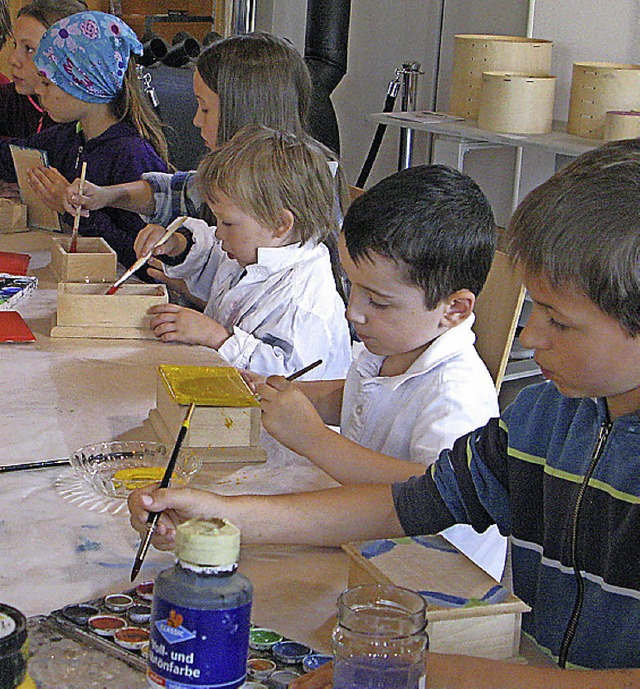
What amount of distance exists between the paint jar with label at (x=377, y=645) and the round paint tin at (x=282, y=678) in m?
0.10

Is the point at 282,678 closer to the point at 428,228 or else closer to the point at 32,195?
the point at 428,228

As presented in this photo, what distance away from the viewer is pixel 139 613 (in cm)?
88

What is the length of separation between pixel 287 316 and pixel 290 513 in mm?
834

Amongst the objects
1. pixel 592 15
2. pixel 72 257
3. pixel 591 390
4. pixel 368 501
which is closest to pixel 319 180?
pixel 72 257

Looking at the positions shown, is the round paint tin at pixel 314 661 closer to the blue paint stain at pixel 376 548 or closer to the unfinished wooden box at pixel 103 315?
the blue paint stain at pixel 376 548

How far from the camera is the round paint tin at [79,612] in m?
0.87

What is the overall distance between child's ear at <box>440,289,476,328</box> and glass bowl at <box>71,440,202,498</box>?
392mm

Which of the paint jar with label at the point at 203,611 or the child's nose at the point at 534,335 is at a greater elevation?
the child's nose at the point at 534,335

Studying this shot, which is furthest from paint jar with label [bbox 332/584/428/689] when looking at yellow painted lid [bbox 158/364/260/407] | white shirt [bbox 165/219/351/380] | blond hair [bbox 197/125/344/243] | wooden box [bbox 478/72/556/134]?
wooden box [bbox 478/72/556/134]

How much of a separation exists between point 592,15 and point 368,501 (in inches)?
130

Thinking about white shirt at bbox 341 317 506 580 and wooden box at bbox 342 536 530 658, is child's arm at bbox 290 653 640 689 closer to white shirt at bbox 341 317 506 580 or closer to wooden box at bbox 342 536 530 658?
wooden box at bbox 342 536 530 658

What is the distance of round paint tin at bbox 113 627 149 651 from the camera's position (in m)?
0.82

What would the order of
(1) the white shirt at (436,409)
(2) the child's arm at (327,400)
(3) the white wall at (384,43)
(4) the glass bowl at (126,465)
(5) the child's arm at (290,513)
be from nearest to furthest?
(5) the child's arm at (290,513) → (4) the glass bowl at (126,465) → (1) the white shirt at (436,409) → (2) the child's arm at (327,400) → (3) the white wall at (384,43)

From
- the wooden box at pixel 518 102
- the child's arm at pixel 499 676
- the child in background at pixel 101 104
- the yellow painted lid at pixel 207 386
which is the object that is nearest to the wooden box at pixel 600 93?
the wooden box at pixel 518 102
